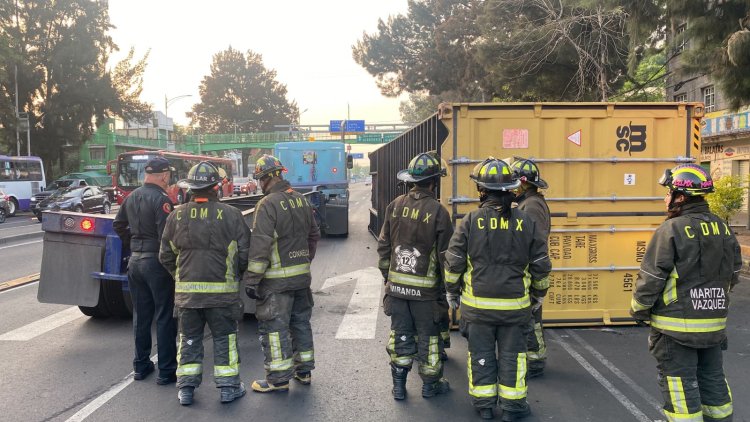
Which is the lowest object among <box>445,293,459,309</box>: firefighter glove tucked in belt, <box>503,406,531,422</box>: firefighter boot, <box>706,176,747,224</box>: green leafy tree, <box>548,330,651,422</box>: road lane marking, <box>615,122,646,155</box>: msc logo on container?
<box>548,330,651,422</box>: road lane marking

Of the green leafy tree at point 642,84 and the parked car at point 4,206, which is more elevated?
the green leafy tree at point 642,84

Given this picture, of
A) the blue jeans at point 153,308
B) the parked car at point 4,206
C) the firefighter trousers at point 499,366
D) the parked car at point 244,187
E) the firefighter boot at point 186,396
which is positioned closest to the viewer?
the firefighter trousers at point 499,366

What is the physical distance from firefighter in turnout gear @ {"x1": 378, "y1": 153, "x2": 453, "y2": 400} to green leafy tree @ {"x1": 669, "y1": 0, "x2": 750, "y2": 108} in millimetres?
8312

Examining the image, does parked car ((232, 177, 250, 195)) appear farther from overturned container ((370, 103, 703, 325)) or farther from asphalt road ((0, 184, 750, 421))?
overturned container ((370, 103, 703, 325))

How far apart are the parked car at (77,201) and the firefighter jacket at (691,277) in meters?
23.5

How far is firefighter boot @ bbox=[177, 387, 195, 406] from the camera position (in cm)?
461

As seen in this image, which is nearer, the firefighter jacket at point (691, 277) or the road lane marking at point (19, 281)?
the firefighter jacket at point (691, 277)

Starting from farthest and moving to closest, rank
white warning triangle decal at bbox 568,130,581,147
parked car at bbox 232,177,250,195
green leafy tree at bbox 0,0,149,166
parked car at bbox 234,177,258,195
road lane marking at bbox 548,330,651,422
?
1. parked car at bbox 234,177,258,195
2. parked car at bbox 232,177,250,195
3. green leafy tree at bbox 0,0,149,166
4. white warning triangle decal at bbox 568,130,581,147
5. road lane marking at bbox 548,330,651,422

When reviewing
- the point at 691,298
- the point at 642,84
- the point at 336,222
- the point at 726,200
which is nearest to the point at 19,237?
the point at 336,222

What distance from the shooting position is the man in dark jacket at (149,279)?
5023mm

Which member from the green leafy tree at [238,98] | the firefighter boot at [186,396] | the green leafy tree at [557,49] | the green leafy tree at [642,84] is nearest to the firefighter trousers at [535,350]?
the firefighter boot at [186,396]

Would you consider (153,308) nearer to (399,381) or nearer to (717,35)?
(399,381)

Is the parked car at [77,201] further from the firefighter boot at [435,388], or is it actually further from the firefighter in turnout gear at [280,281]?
the firefighter boot at [435,388]

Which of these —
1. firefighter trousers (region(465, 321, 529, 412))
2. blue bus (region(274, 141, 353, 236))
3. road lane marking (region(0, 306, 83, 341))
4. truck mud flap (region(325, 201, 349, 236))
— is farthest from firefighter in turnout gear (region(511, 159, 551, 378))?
blue bus (region(274, 141, 353, 236))
